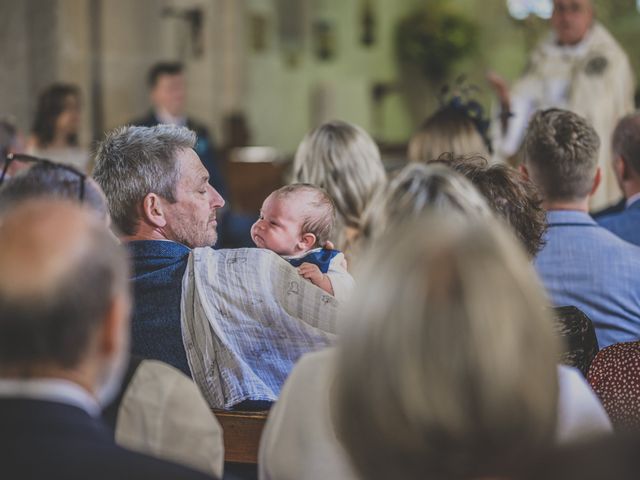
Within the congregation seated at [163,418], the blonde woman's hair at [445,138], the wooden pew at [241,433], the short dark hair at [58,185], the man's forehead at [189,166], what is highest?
the short dark hair at [58,185]

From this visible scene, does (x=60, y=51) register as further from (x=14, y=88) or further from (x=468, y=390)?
(x=468, y=390)

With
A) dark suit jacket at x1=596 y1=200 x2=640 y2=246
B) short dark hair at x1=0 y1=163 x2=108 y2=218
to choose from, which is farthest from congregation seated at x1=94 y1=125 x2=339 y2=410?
dark suit jacket at x1=596 y1=200 x2=640 y2=246

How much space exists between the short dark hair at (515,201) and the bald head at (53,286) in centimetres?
143

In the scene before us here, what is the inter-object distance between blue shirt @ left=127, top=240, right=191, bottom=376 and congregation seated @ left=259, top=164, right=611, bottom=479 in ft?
2.81

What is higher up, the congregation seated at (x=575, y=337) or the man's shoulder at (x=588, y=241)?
the man's shoulder at (x=588, y=241)

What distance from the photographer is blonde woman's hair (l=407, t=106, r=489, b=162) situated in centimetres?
457

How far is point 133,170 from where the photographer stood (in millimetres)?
3023

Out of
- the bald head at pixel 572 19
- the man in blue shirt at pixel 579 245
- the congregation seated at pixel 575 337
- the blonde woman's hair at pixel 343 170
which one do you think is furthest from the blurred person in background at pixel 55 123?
the congregation seated at pixel 575 337

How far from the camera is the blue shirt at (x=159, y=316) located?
2.71m

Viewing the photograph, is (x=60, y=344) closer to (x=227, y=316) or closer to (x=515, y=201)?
(x=227, y=316)

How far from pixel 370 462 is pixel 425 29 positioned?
14.2 metres

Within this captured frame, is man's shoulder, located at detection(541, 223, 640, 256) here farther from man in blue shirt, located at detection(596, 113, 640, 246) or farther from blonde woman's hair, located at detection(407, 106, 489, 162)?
blonde woman's hair, located at detection(407, 106, 489, 162)

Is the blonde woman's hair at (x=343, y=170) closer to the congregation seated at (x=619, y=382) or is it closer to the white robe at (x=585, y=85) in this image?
the congregation seated at (x=619, y=382)

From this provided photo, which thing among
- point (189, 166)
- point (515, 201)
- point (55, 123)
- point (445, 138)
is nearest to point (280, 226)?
point (189, 166)
